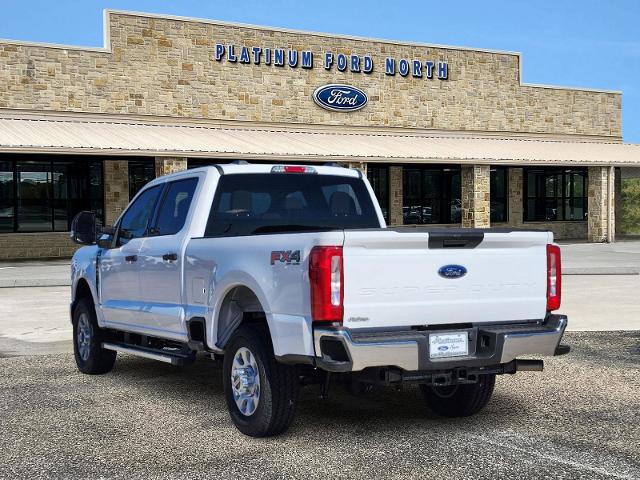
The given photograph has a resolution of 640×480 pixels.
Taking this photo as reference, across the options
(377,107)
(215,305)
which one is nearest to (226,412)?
(215,305)

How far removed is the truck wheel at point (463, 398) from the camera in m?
7.21

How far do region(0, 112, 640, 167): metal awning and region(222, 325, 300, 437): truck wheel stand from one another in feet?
63.6

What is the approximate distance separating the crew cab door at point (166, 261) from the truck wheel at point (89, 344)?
1.18 metres

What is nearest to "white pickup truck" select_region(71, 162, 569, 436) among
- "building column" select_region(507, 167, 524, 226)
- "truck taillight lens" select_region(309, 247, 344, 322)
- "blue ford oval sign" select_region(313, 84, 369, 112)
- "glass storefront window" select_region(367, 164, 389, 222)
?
"truck taillight lens" select_region(309, 247, 344, 322)

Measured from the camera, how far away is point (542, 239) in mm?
6723

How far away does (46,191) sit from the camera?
30016 mm

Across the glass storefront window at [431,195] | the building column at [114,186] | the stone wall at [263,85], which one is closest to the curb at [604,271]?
the stone wall at [263,85]

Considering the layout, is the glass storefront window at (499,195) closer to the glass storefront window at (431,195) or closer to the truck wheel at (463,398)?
the glass storefront window at (431,195)

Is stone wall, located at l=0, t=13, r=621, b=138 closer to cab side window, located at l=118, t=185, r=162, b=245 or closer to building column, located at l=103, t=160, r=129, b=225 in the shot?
building column, located at l=103, t=160, r=129, b=225

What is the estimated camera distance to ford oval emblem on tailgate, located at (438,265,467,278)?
6281mm

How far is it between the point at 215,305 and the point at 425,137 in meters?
30.1

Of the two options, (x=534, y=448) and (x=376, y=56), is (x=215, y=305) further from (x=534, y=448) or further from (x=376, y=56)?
(x=376, y=56)

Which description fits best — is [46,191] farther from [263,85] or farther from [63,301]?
[63,301]

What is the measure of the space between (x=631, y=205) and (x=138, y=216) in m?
60.7
